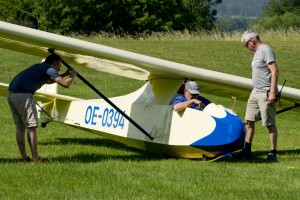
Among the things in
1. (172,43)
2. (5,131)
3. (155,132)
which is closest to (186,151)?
(155,132)

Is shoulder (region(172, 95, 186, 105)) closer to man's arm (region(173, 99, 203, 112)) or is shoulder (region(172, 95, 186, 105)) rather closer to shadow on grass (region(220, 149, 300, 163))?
man's arm (region(173, 99, 203, 112))

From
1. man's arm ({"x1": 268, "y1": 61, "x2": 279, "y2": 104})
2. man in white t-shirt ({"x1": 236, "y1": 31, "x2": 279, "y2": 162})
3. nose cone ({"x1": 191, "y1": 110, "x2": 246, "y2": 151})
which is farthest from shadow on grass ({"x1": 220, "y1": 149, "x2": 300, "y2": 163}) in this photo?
man's arm ({"x1": 268, "y1": 61, "x2": 279, "y2": 104})

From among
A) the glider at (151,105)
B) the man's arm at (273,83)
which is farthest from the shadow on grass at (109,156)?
the man's arm at (273,83)

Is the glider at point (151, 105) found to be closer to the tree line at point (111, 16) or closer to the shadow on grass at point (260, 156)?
the shadow on grass at point (260, 156)

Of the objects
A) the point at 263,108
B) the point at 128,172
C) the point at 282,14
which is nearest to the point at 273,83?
the point at 263,108

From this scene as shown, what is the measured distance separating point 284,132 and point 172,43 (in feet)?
61.5

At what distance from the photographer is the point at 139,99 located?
10703 mm

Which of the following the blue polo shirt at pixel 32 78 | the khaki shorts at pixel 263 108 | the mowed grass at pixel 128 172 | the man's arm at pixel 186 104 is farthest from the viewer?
the man's arm at pixel 186 104

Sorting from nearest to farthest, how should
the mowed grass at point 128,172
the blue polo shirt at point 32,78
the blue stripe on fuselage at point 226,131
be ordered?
the mowed grass at point 128,172 → the blue polo shirt at point 32,78 → the blue stripe on fuselage at point 226,131

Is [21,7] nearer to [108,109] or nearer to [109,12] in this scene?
[109,12]

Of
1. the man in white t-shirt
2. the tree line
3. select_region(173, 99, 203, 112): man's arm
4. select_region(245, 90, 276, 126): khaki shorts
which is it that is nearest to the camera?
the man in white t-shirt

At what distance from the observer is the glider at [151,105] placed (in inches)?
357

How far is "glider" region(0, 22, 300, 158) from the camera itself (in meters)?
9.08

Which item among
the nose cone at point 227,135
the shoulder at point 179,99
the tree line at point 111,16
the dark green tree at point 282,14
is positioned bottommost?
the dark green tree at point 282,14
